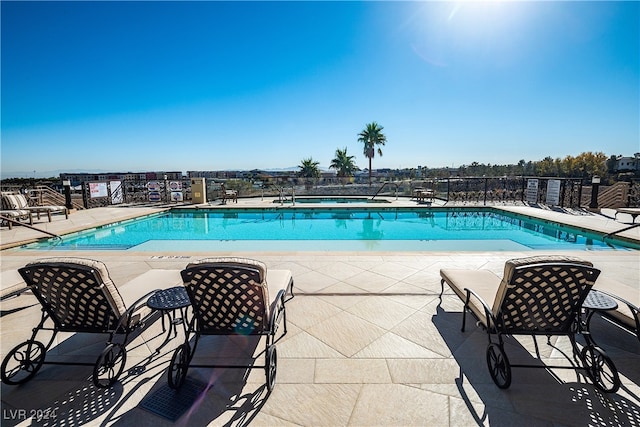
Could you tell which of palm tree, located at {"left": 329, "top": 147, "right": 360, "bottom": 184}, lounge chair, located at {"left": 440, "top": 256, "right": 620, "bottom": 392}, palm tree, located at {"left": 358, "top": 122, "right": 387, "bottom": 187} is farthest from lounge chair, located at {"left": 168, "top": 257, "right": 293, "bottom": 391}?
palm tree, located at {"left": 329, "top": 147, "right": 360, "bottom": 184}

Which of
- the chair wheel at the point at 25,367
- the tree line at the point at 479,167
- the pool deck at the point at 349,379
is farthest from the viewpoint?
the tree line at the point at 479,167

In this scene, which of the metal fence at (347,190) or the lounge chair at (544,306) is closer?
the lounge chair at (544,306)

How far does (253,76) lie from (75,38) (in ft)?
21.2

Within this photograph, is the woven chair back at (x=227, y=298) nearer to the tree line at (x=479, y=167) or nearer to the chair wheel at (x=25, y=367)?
the chair wheel at (x=25, y=367)

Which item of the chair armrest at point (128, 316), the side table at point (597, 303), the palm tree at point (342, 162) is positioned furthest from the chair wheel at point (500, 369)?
the palm tree at point (342, 162)

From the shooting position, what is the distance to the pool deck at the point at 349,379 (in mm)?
1569

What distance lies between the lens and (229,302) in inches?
68.6

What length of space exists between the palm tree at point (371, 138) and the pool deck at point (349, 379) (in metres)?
25.7

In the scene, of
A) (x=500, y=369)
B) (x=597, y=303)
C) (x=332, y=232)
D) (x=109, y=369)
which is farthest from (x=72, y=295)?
(x=332, y=232)

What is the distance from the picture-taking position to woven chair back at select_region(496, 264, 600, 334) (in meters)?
1.67

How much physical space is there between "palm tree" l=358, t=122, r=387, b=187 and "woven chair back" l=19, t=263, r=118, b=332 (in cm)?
2713

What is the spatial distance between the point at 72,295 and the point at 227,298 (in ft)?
3.36

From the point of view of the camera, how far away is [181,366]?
5.88 feet

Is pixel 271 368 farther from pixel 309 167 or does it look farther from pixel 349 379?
pixel 309 167
